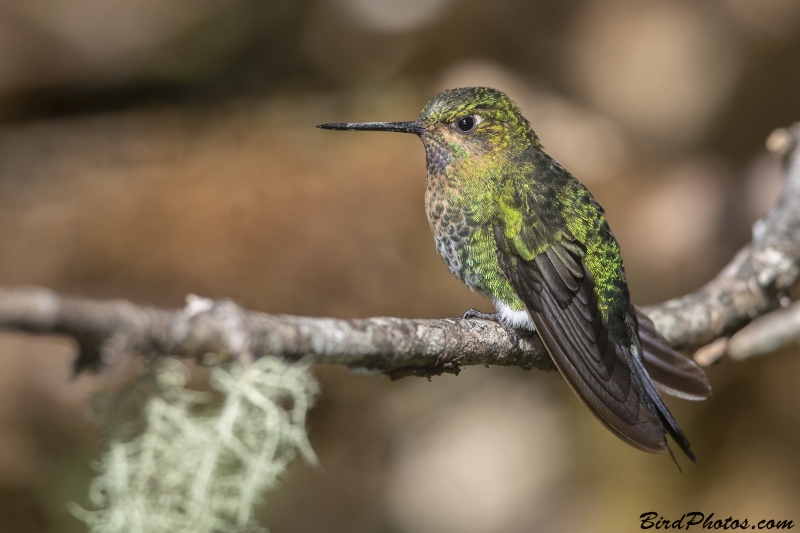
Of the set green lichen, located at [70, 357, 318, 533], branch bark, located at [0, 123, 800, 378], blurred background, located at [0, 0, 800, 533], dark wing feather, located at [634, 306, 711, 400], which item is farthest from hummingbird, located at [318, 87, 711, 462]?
blurred background, located at [0, 0, 800, 533]

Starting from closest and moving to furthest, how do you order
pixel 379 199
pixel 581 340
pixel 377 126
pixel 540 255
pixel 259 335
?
pixel 259 335, pixel 581 340, pixel 540 255, pixel 377 126, pixel 379 199

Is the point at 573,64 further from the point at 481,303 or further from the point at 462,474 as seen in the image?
the point at 462,474

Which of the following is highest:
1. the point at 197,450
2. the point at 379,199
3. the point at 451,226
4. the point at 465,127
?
the point at 379,199

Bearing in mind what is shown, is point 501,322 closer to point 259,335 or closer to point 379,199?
point 259,335

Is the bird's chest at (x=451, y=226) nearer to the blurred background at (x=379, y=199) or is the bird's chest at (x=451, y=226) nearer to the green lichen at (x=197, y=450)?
the green lichen at (x=197, y=450)

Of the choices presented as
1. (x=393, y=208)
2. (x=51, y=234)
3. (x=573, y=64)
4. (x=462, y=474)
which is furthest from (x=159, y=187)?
(x=573, y=64)

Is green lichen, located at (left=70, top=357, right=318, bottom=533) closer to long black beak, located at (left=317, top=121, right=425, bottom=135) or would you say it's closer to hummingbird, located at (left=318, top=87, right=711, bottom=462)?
hummingbird, located at (left=318, top=87, right=711, bottom=462)

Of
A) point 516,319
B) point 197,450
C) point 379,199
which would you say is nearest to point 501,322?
point 516,319

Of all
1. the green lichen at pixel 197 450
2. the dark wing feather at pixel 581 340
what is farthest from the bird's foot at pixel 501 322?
the green lichen at pixel 197 450
